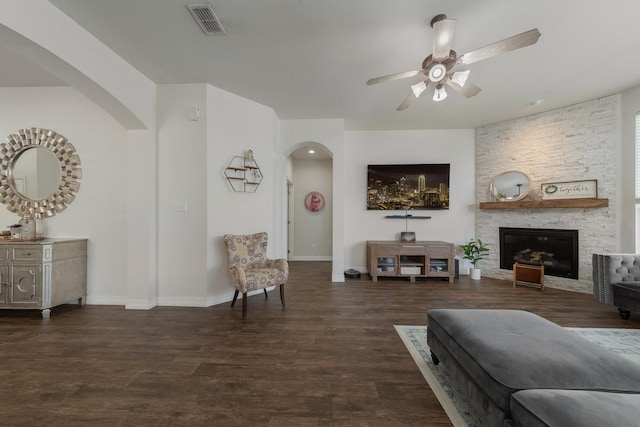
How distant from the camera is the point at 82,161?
322cm

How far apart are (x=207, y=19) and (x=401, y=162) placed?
3964mm

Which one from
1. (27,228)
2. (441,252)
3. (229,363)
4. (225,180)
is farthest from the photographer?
(441,252)

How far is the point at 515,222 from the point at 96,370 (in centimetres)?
596

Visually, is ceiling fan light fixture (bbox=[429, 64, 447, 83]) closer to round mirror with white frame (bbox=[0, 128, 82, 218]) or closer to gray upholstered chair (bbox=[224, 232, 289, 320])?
gray upholstered chair (bbox=[224, 232, 289, 320])

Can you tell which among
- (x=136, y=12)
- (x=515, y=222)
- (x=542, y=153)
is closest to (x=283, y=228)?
(x=136, y=12)

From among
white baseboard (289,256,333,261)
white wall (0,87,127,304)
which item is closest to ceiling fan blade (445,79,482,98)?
white wall (0,87,127,304)

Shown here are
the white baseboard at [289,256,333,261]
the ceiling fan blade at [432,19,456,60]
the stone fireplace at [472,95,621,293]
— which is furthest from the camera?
the white baseboard at [289,256,333,261]

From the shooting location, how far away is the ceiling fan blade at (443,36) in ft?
6.35

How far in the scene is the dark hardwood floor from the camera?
1.46 m

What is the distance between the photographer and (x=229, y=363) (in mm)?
1938

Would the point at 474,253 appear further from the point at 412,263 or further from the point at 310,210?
the point at 310,210

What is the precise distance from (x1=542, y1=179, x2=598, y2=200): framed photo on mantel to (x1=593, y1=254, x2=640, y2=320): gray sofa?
49.9 inches

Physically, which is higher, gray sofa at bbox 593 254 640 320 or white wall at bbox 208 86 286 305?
white wall at bbox 208 86 286 305

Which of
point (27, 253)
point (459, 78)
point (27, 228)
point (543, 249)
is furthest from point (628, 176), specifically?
point (27, 228)
